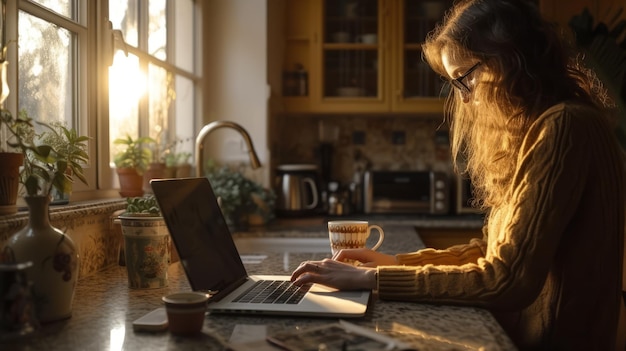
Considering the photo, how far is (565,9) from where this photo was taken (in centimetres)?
336


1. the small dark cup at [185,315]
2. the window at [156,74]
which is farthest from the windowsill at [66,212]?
the window at [156,74]

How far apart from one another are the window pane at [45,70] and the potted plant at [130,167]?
263 mm

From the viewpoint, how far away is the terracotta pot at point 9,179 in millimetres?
1152

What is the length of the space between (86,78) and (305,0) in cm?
181

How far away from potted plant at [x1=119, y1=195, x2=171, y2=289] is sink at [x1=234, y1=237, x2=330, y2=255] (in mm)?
1268

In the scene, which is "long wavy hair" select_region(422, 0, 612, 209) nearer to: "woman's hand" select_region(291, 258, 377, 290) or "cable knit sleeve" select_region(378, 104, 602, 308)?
"cable knit sleeve" select_region(378, 104, 602, 308)

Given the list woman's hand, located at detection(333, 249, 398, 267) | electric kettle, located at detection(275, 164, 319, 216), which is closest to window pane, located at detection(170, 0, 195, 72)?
electric kettle, located at detection(275, 164, 319, 216)

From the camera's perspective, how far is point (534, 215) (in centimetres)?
107

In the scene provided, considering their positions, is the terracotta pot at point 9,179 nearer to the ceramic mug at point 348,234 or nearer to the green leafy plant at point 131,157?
the ceramic mug at point 348,234

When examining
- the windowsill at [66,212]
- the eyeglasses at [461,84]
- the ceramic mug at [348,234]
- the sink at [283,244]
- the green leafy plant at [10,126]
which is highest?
the eyeglasses at [461,84]

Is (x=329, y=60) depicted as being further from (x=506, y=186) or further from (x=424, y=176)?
(x=506, y=186)

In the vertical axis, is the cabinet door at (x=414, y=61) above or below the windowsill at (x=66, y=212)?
above

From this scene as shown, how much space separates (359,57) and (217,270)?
2.41 m

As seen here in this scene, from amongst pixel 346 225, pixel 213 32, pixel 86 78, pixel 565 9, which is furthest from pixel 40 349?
pixel 565 9
